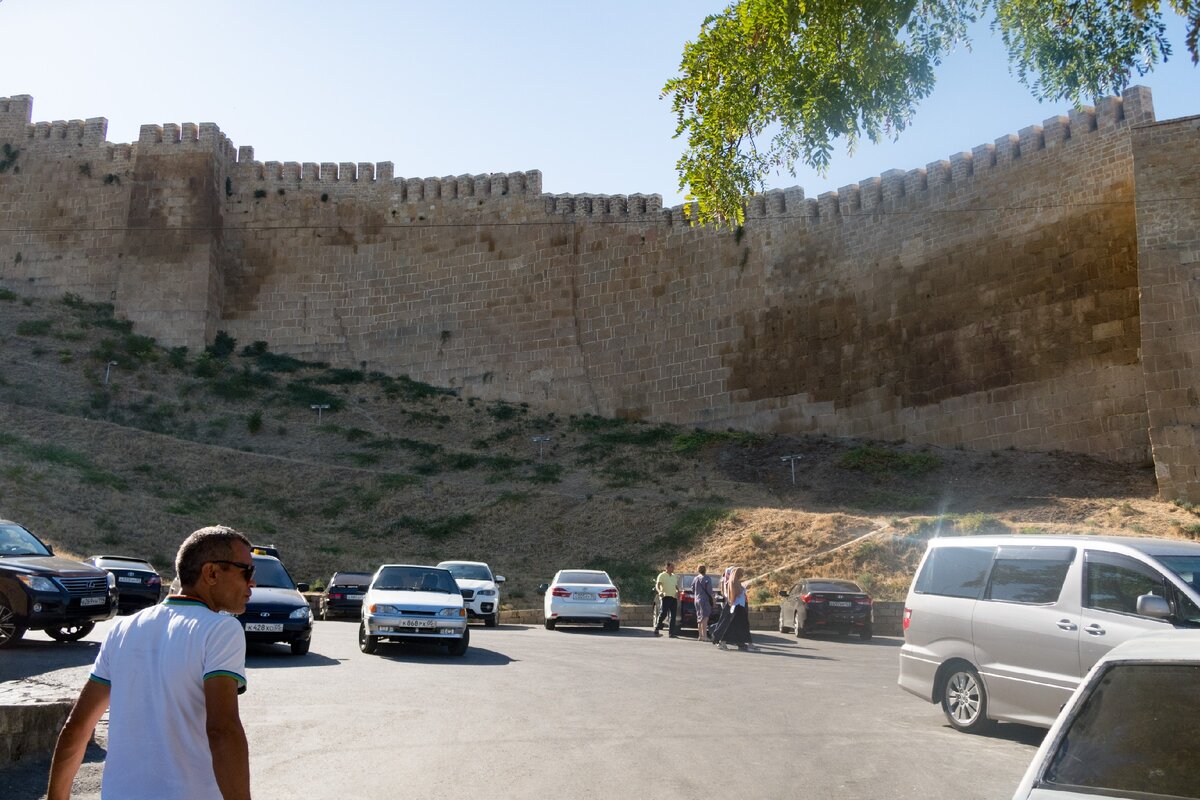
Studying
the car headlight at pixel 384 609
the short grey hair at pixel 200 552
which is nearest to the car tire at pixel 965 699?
the short grey hair at pixel 200 552

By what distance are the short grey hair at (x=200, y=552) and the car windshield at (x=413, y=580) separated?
1131 centimetres

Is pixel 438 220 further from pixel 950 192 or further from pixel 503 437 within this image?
pixel 950 192

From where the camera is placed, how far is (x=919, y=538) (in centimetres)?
2298

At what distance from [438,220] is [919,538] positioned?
23.3m

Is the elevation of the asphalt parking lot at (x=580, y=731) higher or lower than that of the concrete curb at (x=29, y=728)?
lower

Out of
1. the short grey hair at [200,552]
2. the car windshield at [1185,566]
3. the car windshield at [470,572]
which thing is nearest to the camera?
the short grey hair at [200,552]

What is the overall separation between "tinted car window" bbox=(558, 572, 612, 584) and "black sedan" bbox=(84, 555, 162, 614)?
689cm

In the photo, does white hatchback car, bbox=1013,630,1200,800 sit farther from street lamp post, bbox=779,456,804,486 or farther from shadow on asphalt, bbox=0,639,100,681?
street lamp post, bbox=779,456,804,486

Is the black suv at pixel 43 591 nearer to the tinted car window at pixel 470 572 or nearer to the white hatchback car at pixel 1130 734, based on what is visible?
the tinted car window at pixel 470 572

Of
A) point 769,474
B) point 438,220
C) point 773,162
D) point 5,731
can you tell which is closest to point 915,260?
point 769,474

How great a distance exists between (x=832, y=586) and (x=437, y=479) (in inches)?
600

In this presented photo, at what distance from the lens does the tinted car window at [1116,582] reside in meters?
7.37

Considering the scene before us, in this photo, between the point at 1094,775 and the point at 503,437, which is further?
the point at 503,437

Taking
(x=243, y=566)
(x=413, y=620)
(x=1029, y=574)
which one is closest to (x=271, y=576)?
(x=413, y=620)
